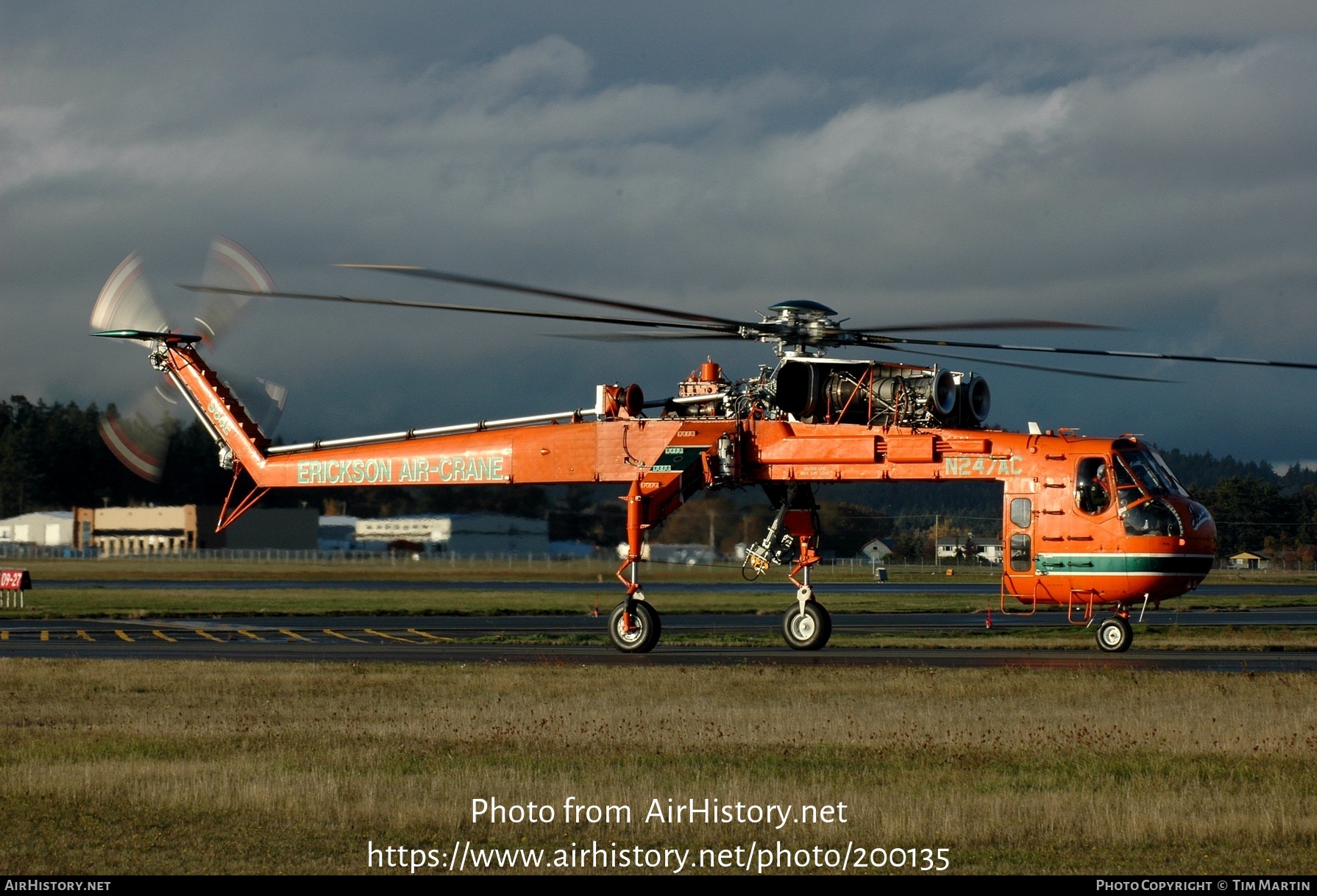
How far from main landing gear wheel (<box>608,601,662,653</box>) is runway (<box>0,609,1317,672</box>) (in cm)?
30

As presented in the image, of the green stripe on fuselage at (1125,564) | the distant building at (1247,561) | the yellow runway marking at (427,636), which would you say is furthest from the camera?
the distant building at (1247,561)

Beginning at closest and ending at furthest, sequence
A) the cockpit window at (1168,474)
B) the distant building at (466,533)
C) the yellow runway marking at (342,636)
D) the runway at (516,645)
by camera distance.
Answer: the runway at (516,645)
the cockpit window at (1168,474)
the yellow runway marking at (342,636)
the distant building at (466,533)

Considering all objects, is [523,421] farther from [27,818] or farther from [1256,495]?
[1256,495]

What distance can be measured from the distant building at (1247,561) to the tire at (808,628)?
81673 millimetres

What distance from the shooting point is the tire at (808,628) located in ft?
96.4

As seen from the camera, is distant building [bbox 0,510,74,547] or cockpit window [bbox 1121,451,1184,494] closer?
cockpit window [bbox 1121,451,1184,494]

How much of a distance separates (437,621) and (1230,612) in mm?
29212

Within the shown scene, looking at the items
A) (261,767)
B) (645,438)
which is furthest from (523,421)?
(261,767)

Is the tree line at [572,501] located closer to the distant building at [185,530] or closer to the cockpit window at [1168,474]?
the distant building at [185,530]

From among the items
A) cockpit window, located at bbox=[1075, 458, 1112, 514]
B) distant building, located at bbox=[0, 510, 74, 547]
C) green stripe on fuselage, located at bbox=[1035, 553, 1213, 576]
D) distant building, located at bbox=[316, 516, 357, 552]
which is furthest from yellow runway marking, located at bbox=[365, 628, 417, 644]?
distant building, located at bbox=[0, 510, 74, 547]

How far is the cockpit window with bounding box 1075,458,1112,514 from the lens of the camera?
2708 cm

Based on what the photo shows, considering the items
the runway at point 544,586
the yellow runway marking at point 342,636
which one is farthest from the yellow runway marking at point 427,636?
the runway at point 544,586

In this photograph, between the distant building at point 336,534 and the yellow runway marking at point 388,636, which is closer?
the yellow runway marking at point 388,636

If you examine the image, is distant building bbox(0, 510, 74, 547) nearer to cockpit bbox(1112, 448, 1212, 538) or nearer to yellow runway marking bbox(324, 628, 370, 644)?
yellow runway marking bbox(324, 628, 370, 644)
